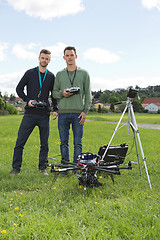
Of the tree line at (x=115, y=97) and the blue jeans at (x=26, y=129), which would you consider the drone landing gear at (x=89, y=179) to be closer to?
the blue jeans at (x=26, y=129)

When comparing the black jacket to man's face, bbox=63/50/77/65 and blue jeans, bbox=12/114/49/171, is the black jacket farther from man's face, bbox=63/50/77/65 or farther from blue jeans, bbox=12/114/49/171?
man's face, bbox=63/50/77/65

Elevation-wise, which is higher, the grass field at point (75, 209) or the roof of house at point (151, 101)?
the roof of house at point (151, 101)

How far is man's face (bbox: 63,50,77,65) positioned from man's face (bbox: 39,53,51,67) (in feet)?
1.29

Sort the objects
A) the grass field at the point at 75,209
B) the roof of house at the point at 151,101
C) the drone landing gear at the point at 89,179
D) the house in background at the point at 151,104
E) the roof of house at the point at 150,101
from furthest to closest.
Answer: the roof of house at the point at 151,101 → the roof of house at the point at 150,101 → the house in background at the point at 151,104 → the drone landing gear at the point at 89,179 → the grass field at the point at 75,209

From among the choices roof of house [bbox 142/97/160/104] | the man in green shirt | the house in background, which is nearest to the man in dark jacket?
the man in green shirt

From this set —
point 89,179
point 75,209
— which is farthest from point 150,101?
point 75,209

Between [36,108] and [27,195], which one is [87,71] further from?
[27,195]

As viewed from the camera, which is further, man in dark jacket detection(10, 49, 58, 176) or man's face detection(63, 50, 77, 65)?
man in dark jacket detection(10, 49, 58, 176)

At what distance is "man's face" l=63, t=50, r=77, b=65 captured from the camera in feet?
15.6

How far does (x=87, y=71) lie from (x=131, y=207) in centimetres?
290

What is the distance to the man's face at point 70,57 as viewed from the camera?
187 inches

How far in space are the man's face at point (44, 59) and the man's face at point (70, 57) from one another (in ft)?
1.29

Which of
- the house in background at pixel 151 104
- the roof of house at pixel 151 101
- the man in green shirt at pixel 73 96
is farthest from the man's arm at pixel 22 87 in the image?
the roof of house at pixel 151 101

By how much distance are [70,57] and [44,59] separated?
23.9 inches
